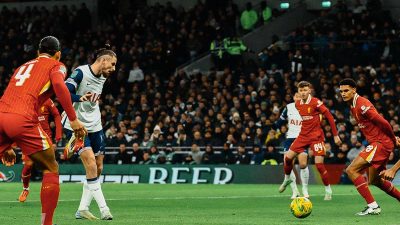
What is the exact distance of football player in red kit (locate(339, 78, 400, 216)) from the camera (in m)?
15.1

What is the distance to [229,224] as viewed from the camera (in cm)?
1304

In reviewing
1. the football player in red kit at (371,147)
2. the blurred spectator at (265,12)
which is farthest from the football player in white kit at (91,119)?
the blurred spectator at (265,12)

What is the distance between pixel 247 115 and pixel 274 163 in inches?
88.8

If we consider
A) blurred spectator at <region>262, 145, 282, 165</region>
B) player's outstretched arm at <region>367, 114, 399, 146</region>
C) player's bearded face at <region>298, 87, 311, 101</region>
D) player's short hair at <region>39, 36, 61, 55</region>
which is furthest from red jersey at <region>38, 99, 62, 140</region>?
blurred spectator at <region>262, 145, 282, 165</region>

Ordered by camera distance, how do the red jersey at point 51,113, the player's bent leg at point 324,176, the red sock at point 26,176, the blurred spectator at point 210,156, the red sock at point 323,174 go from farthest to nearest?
the blurred spectator at point 210,156, the red sock at point 323,174, the player's bent leg at point 324,176, the red sock at point 26,176, the red jersey at point 51,113

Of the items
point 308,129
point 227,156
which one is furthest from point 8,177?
point 308,129

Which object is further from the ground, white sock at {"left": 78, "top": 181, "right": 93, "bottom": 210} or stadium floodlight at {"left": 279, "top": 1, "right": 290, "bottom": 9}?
stadium floodlight at {"left": 279, "top": 1, "right": 290, "bottom": 9}

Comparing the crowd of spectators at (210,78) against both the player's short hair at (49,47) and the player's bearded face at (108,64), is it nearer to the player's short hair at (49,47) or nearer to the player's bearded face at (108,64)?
the player's bearded face at (108,64)

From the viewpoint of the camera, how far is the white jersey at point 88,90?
14.1 meters

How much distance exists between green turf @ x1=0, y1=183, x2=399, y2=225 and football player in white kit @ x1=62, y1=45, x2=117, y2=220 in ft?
1.12

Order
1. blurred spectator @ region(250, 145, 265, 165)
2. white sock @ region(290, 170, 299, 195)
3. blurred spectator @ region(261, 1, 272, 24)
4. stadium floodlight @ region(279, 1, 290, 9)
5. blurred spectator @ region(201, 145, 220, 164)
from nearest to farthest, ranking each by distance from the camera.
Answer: white sock @ region(290, 170, 299, 195) < blurred spectator @ region(250, 145, 265, 165) < blurred spectator @ region(201, 145, 220, 164) < blurred spectator @ region(261, 1, 272, 24) < stadium floodlight @ region(279, 1, 290, 9)

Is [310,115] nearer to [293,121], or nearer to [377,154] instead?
[293,121]

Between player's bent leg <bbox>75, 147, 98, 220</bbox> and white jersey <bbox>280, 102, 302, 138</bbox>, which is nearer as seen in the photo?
player's bent leg <bbox>75, 147, 98, 220</bbox>

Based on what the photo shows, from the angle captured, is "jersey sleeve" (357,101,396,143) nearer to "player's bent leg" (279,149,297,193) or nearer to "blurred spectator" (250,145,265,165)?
"player's bent leg" (279,149,297,193)
